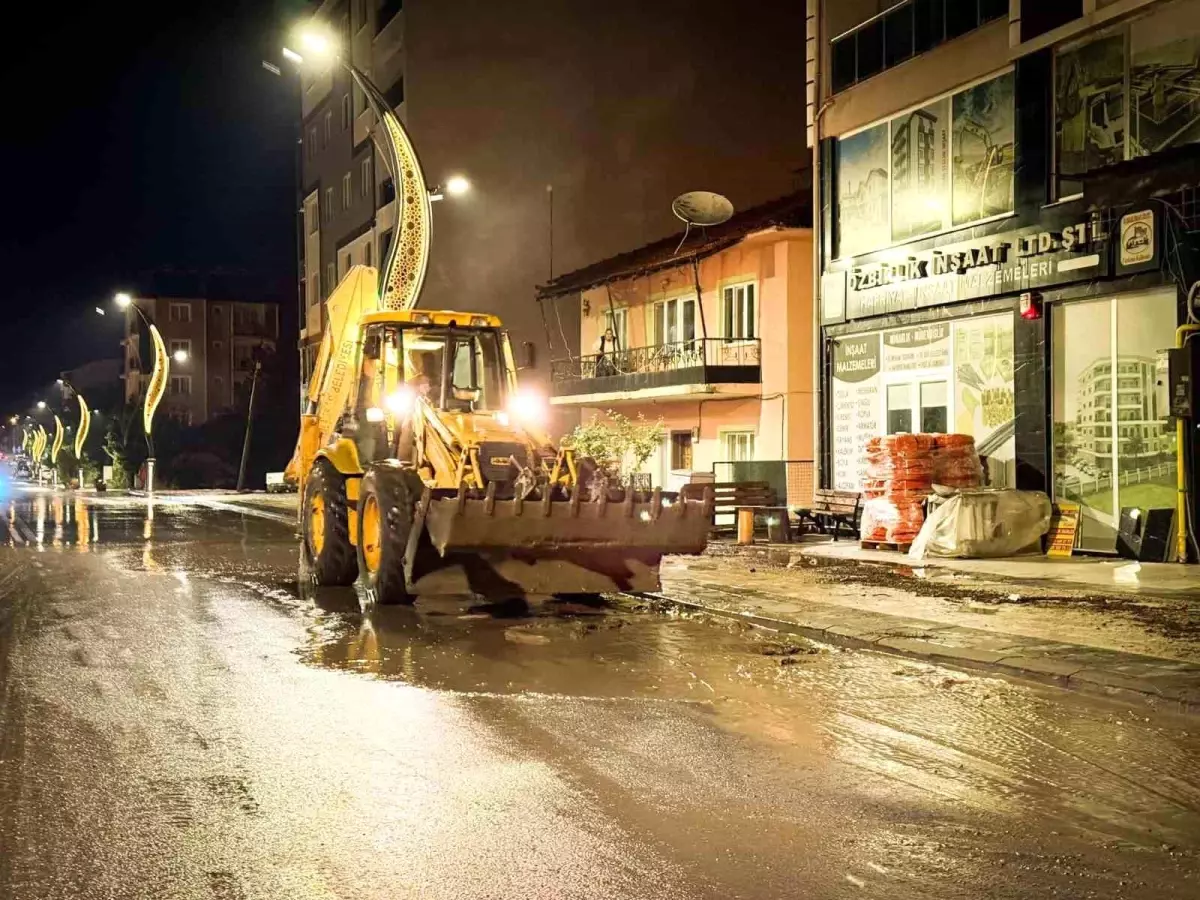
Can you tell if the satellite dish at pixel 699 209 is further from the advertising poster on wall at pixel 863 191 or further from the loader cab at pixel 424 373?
the loader cab at pixel 424 373

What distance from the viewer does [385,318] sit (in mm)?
15125

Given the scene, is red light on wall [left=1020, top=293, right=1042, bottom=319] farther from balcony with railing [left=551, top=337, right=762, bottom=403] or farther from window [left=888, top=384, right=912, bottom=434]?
balcony with railing [left=551, top=337, right=762, bottom=403]

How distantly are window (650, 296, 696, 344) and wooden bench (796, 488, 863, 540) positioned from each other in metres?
8.75

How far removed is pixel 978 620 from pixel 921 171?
1140 cm

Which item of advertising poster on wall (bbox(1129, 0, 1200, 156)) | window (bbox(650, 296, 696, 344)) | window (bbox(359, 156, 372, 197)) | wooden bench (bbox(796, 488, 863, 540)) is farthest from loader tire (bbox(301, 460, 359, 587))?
window (bbox(359, 156, 372, 197))

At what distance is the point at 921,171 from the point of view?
21.9 metres

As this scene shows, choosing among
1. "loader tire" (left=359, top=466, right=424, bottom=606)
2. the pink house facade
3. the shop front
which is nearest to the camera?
"loader tire" (left=359, top=466, right=424, bottom=606)

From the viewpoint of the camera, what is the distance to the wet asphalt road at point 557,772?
5.25m

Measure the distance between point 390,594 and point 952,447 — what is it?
32.4 feet

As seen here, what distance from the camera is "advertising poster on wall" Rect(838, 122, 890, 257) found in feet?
75.0

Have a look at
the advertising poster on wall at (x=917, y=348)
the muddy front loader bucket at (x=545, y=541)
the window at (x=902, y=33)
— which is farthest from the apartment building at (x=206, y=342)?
the muddy front loader bucket at (x=545, y=541)

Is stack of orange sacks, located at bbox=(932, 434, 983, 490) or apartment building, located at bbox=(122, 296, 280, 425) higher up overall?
apartment building, located at bbox=(122, 296, 280, 425)

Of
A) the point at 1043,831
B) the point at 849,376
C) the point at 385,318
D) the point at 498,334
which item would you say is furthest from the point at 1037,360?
the point at 1043,831

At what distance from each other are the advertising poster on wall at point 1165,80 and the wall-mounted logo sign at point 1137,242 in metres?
0.88
